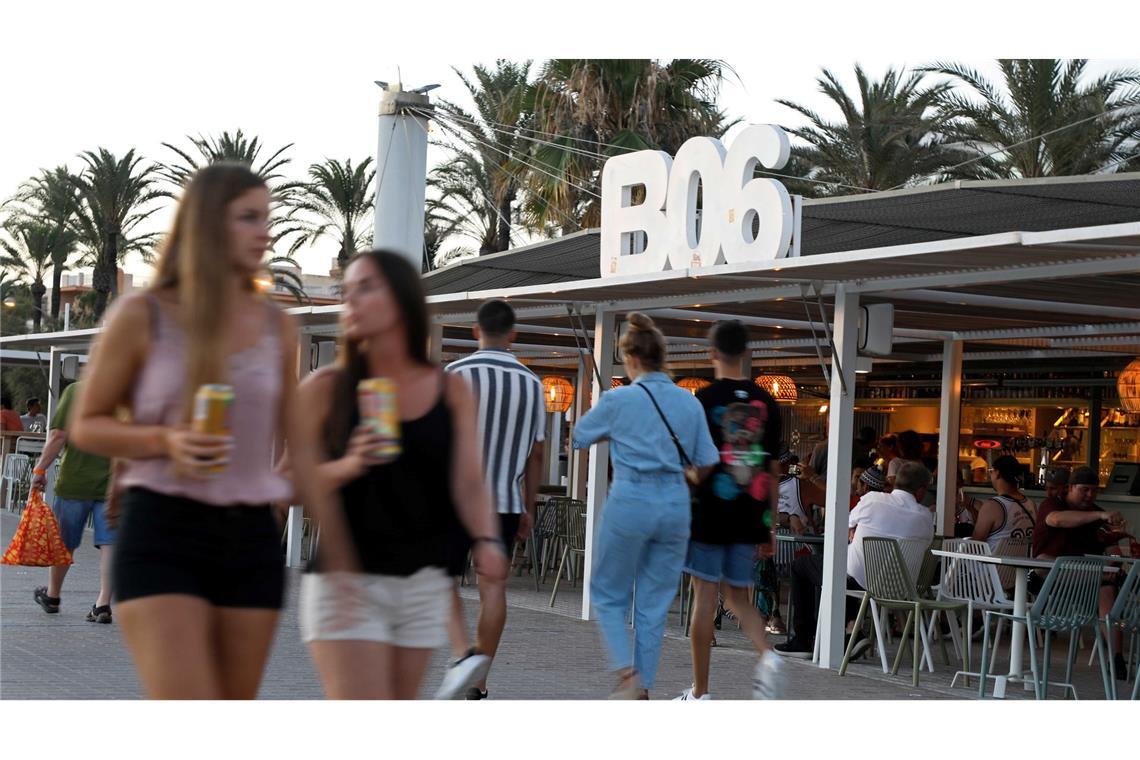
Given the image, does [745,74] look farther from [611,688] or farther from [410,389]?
[410,389]

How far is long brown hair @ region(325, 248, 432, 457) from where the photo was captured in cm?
392

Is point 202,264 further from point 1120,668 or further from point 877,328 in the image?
point 1120,668

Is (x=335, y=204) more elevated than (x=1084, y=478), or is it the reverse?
(x=335, y=204)

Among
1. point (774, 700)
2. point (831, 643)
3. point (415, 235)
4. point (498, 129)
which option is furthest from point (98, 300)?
point (774, 700)

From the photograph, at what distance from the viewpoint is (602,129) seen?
27.8 metres

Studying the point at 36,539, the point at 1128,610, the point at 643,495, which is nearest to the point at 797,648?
the point at 1128,610

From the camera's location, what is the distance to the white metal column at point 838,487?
32.7 ft

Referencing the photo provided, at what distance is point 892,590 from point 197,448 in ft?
22.8

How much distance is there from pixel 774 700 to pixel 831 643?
11.9ft

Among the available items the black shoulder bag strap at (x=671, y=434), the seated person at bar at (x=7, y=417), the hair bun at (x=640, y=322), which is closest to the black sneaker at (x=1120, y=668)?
the black shoulder bag strap at (x=671, y=434)

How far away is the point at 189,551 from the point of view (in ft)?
10.9

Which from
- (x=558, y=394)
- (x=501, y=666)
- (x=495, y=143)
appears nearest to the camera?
(x=501, y=666)

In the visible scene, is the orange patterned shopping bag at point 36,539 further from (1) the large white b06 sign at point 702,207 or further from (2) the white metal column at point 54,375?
(2) the white metal column at point 54,375

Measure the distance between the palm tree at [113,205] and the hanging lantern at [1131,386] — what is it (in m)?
25.1
